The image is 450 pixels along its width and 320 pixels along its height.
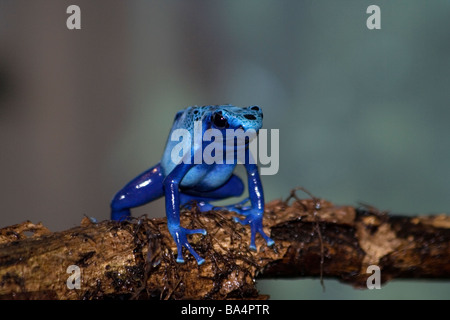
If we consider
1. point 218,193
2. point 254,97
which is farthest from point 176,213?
point 254,97

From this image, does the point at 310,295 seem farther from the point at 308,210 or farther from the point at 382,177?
the point at 308,210

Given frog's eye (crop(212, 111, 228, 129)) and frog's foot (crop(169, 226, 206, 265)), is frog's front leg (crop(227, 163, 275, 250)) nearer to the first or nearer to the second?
frog's foot (crop(169, 226, 206, 265))

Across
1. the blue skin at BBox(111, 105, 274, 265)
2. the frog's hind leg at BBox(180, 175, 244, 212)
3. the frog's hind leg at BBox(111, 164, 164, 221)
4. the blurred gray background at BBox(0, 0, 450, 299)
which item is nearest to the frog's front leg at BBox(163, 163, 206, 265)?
the blue skin at BBox(111, 105, 274, 265)

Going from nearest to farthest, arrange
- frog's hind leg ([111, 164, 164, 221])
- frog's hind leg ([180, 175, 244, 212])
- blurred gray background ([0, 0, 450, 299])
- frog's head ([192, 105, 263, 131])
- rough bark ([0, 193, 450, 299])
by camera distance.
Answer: rough bark ([0, 193, 450, 299]) < frog's head ([192, 105, 263, 131]) < frog's hind leg ([111, 164, 164, 221]) < frog's hind leg ([180, 175, 244, 212]) < blurred gray background ([0, 0, 450, 299])

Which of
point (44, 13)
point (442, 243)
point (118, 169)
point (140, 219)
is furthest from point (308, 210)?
point (44, 13)

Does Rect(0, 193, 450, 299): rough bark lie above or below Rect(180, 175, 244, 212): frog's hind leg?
below

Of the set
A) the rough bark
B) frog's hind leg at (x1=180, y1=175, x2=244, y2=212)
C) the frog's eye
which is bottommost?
the rough bark

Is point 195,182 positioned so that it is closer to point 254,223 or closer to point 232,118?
point 254,223
